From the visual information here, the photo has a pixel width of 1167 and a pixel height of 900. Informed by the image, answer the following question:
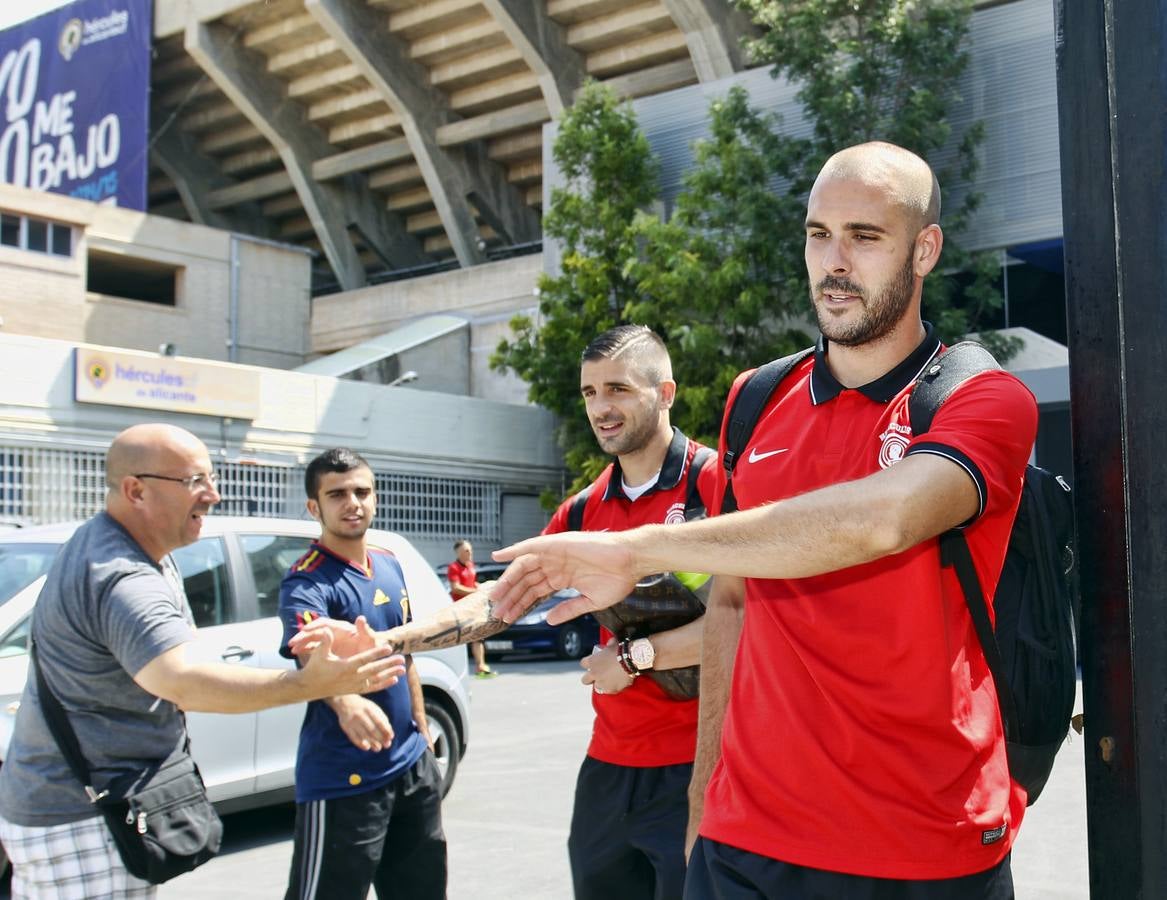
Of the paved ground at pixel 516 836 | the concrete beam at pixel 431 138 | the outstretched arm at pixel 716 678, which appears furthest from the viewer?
the concrete beam at pixel 431 138

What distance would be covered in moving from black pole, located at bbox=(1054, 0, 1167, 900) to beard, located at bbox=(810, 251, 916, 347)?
42 cm

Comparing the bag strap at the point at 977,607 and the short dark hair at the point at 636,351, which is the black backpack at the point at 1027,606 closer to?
the bag strap at the point at 977,607

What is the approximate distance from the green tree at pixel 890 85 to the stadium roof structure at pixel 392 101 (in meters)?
8.57

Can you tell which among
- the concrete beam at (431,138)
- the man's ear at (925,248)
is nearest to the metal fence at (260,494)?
the concrete beam at (431,138)

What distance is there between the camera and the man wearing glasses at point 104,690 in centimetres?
320

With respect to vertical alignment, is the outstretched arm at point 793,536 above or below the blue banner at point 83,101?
below

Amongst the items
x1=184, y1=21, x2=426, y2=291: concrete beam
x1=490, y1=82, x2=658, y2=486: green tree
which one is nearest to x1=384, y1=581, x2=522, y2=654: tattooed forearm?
x1=490, y1=82, x2=658, y2=486: green tree

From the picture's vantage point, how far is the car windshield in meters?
6.33

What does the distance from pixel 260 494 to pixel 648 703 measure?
1976 cm

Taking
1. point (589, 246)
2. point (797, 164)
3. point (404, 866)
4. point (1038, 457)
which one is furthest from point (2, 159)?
point (404, 866)

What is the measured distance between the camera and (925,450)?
6.79 ft

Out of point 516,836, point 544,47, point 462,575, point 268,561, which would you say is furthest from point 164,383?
point 516,836

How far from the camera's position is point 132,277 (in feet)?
114

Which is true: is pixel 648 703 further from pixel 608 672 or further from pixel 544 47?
pixel 544 47
